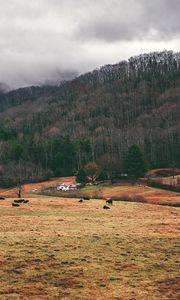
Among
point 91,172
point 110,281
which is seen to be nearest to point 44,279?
point 110,281

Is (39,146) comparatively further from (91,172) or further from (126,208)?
(126,208)

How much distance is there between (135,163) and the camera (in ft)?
358

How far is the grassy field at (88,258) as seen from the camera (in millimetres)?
18750

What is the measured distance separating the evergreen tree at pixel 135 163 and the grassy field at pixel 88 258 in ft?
220

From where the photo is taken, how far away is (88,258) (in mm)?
24422

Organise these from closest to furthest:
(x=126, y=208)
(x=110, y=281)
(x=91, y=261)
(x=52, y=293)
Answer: (x=52, y=293), (x=110, y=281), (x=91, y=261), (x=126, y=208)

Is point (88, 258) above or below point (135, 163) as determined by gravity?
below

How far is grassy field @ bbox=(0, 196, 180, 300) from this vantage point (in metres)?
18.8

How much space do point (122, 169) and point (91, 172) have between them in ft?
45.2

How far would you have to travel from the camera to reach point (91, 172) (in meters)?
111

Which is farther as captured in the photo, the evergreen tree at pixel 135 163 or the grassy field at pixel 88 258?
the evergreen tree at pixel 135 163

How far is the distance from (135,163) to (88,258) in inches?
3379

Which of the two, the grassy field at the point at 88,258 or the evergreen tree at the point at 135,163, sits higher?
the evergreen tree at the point at 135,163

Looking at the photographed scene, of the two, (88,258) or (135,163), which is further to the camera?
(135,163)
